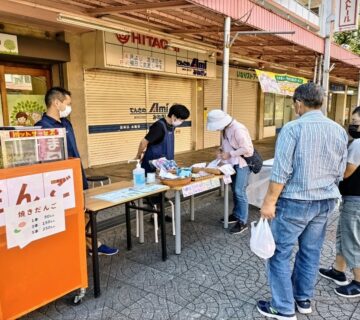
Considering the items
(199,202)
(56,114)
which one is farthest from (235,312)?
(199,202)

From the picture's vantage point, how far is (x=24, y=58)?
6.44 metres

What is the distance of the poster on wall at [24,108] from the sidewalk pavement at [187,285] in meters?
3.67

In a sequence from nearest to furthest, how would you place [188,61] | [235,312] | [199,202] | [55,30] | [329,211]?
[329,211], [235,312], [199,202], [55,30], [188,61]

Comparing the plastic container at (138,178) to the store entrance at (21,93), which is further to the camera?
the store entrance at (21,93)

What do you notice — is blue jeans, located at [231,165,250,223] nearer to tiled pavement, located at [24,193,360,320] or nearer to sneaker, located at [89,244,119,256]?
tiled pavement, located at [24,193,360,320]

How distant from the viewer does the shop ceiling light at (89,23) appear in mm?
4992

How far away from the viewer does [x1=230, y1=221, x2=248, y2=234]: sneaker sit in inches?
172

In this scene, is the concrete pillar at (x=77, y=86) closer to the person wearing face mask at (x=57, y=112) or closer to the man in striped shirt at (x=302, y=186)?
the person wearing face mask at (x=57, y=112)

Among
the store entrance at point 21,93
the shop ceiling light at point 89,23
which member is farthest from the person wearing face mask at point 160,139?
the store entrance at point 21,93

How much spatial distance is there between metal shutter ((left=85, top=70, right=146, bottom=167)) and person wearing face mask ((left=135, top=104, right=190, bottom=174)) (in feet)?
13.9

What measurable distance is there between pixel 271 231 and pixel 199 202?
3.35 m

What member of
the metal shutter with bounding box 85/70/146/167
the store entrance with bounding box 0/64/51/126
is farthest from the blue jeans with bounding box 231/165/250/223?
the metal shutter with bounding box 85/70/146/167

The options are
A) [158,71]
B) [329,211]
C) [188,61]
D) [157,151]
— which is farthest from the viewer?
[188,61]

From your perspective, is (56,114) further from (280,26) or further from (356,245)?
(280,26)
